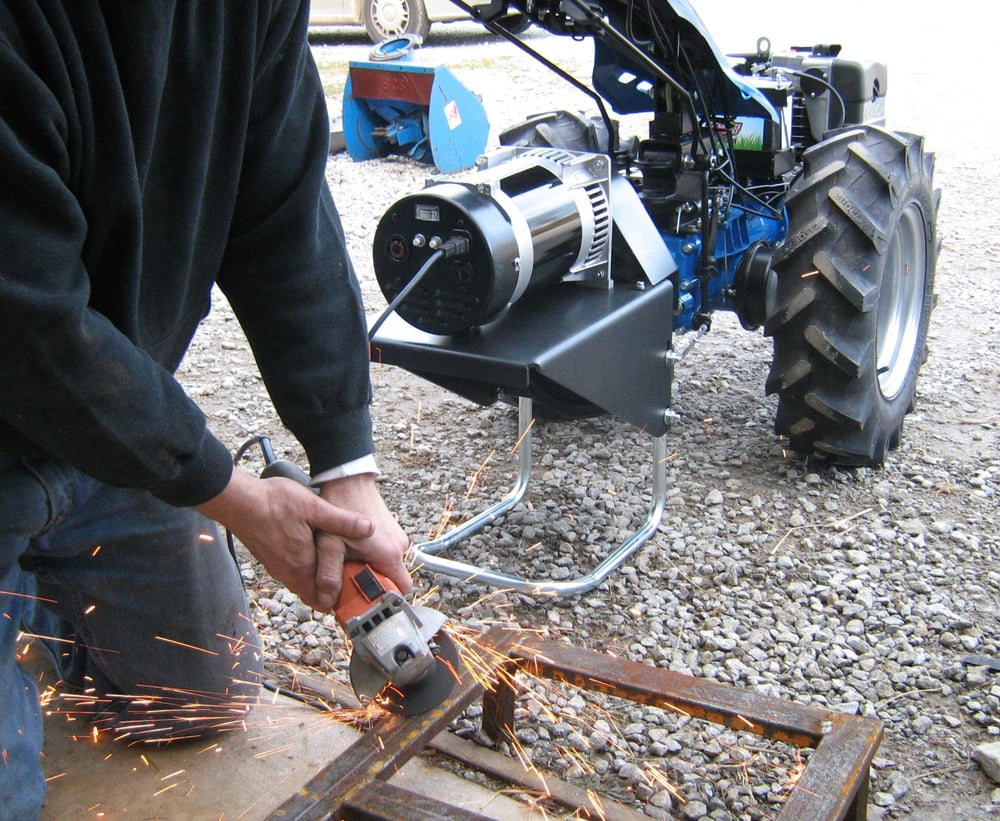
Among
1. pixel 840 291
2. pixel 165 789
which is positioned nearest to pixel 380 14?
pixel 840 291

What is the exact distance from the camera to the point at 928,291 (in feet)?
13.9

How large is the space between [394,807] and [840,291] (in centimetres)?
228

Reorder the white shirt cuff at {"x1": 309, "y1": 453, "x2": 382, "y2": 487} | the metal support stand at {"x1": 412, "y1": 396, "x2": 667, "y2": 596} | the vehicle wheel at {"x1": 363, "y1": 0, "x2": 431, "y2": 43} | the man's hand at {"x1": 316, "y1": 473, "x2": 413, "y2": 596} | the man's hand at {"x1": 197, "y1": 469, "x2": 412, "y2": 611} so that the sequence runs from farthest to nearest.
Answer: the vehicle wheel at {"x1": 363, "y1": 0, "x2": 431, "y2": 43} < the metal support stand at {"x1": 412, "y1": 396, "x2": 667, "y2": 596} < the white shirt cuff at {"x1": 309, "y1": 453, "x2": 382, "y2": 487} < the man's hand at {"x1": 316, "y1": 473, "x2": 413, "y2": 596} < the man's hand at {"x1": 197, "y1": 469, "x2": 412, "y2": 611}

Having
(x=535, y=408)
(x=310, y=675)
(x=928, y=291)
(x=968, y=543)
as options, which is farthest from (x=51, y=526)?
(x=928, y=291)

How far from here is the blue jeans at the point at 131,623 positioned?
2.37 metres

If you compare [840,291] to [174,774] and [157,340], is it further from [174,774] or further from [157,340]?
[174,774]

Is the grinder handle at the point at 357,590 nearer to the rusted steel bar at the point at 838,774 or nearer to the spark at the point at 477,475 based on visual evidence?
Result: the rusted steel bar at the point at 838,774

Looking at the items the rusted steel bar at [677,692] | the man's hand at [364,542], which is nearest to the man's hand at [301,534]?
the man's hand at [364,542]

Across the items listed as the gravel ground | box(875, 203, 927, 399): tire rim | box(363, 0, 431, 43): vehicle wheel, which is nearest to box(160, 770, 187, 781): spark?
the gravel ground

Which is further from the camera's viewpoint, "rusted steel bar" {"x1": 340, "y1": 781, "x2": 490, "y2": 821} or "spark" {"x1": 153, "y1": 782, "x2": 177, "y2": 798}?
"spark" {"x1": 153, "y1": 782, "x2": 177, "y2": 798}

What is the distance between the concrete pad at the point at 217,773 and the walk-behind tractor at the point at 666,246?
0.73 metres

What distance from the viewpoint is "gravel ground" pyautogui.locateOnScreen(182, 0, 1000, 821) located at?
2559mm

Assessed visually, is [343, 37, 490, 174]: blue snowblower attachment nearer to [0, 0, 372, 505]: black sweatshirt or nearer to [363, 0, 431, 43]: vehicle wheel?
[363, 0, 431, 43]: vehicle wheel

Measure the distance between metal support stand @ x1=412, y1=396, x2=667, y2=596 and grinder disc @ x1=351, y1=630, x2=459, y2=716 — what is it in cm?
87
